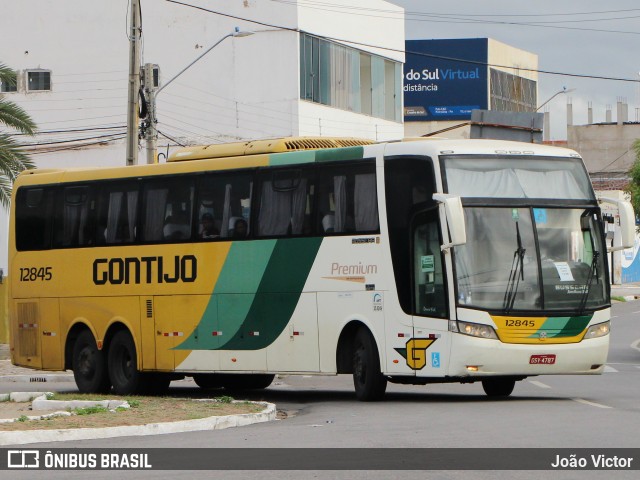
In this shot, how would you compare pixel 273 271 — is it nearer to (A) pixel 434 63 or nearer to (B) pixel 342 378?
(B) pixel 342 378

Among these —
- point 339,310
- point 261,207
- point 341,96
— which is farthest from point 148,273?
point 341,96

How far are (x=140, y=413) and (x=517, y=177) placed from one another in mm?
5997

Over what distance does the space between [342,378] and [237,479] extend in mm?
16697

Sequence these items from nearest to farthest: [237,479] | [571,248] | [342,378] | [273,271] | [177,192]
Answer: [237,479] < [571,248] < [273,271] < [177,192] < [342,378]

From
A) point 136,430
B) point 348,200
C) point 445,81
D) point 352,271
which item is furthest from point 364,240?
point 445,81

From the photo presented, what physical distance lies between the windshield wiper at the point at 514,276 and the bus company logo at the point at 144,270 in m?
5.33

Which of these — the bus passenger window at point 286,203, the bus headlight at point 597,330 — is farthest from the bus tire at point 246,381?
the bus headlight at point 597,330

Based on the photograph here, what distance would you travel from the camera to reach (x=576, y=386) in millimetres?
22922

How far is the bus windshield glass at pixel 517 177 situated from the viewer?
61.0 feet

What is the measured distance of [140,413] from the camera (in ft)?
54.7

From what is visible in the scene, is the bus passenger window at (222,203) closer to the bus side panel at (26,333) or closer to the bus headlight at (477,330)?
the bus headlight at (477,330)

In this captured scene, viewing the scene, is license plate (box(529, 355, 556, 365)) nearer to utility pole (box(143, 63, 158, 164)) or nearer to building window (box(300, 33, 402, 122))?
utility pole (box(143, 63, 158, 164))

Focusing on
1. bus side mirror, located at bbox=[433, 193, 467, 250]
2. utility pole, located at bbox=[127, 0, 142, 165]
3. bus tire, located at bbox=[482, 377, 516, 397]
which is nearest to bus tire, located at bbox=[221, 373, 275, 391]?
bus tire, located at bbox=[482, 377, 516, 397]

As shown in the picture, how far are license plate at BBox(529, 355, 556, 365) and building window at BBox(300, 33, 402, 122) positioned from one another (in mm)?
30926
